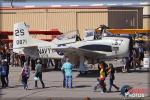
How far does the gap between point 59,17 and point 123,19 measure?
7833mm

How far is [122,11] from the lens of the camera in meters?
49.8

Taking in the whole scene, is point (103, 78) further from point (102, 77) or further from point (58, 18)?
point (58, 18)

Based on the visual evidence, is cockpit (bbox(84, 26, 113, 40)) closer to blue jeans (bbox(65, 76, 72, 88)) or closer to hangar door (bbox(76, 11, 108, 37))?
blue jeans (bbox(65, 76, 72, 88))

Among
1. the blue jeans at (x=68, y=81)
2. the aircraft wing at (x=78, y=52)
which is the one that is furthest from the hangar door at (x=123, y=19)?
the blue jeans at (x=68, y=81)

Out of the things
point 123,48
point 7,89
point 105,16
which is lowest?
point 7,89

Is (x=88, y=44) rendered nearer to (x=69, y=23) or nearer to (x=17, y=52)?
(x=17, y=52)

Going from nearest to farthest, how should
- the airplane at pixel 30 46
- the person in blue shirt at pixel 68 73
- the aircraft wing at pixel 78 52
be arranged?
the person in blue shirt at pixel 68 73
the aircraft wing at pixel 78 52
the airplane at pixel 30 46

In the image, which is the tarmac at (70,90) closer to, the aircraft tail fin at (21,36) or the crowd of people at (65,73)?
the crowd of people at (65,73)

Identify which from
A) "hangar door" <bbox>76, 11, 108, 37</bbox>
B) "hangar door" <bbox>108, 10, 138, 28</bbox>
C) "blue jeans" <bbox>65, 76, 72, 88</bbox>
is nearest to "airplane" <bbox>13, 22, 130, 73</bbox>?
"blue jeans" <bbox>65, 76, 72, 88</bbox>

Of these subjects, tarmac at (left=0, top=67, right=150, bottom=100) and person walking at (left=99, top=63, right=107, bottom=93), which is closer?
tarmac at (left=0, top=67, right=150, bottom=100)

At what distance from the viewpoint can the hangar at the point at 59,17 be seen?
155ft

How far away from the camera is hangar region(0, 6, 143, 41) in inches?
1855

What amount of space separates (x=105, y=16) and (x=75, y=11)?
125 inches

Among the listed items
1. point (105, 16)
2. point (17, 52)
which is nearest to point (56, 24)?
point (105, 16)
